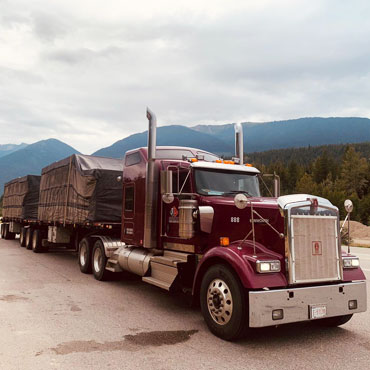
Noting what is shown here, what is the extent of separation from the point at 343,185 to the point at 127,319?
9573 centimetres

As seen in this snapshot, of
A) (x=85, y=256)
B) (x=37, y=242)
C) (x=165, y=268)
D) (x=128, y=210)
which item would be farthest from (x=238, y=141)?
(x=37, y=242)

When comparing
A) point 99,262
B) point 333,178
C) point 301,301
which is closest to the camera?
point 301,301

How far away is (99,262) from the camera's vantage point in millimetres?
9555

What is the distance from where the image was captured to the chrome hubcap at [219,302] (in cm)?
507

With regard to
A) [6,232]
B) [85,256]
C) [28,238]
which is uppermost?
[6,232]

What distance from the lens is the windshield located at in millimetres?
6488

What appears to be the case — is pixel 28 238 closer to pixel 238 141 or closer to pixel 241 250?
pixel 238 141

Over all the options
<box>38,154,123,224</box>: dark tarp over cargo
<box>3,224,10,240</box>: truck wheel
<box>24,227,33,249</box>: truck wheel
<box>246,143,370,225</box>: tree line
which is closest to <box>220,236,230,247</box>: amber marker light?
<box>38,154,123,224</box>: dark tarp over cargo

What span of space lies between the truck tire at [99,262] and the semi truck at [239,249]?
4.73ft

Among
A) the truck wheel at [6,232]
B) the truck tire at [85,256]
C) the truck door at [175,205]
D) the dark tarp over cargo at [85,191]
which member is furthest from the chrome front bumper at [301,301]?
the truck wheel at [6,232]

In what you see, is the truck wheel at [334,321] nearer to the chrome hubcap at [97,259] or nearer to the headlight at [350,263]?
the headlight at [350,263]

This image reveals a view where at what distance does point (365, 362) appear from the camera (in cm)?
438

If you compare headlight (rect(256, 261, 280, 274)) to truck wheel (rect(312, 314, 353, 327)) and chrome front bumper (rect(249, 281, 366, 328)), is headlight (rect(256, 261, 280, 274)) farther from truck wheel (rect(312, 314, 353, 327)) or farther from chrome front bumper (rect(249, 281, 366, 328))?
truck wheel (rect(312, 314, 353, 327))

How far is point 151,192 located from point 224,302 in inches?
114
